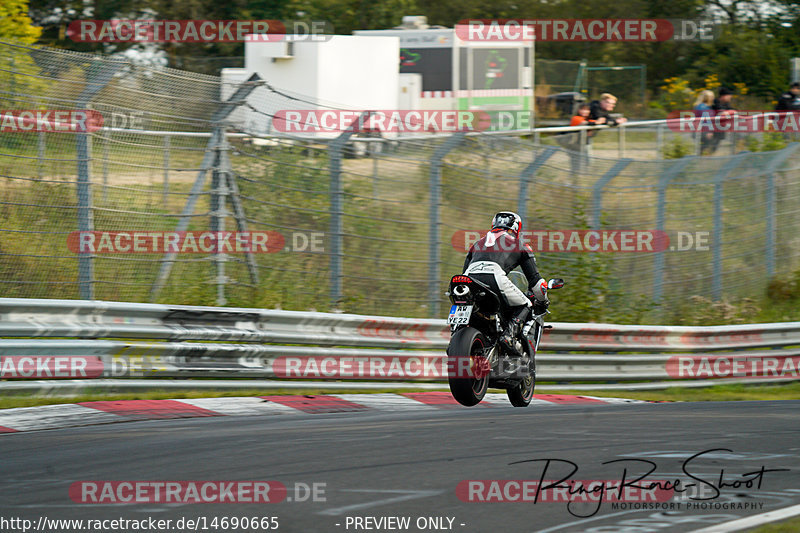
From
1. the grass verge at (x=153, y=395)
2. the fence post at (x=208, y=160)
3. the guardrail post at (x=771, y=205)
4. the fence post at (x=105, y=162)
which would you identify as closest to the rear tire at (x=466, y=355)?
the grass verge at (x=153, y=395)

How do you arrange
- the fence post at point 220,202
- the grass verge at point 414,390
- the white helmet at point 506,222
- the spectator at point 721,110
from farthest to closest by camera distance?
the spectator at point 721,110 → the fence post at point 220,202 → the white helmet at point 506,222 → the grass verge at point 414,390

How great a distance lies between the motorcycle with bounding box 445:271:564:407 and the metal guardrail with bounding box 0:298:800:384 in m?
1.57

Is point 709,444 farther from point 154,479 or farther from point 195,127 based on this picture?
point 195,127

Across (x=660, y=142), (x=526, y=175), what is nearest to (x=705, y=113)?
(x=660, y=142)

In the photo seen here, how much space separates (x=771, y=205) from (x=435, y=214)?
6.81m

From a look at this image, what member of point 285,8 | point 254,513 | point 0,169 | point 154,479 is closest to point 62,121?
point 0,169

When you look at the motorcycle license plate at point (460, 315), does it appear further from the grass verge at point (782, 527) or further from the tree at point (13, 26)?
the tree at point (13, 26)

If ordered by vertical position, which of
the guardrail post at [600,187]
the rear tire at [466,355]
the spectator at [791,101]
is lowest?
the rear tire at [466,355]

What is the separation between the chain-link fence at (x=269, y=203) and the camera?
9.72 metres

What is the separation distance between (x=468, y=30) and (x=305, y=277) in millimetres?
14516

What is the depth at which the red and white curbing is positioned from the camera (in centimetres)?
816

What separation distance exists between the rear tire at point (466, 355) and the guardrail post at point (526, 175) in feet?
14.4

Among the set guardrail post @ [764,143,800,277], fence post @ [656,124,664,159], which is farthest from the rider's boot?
fence post @ [656,124,664,159]

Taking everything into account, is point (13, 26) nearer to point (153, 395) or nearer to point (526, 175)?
point (526, 175)
